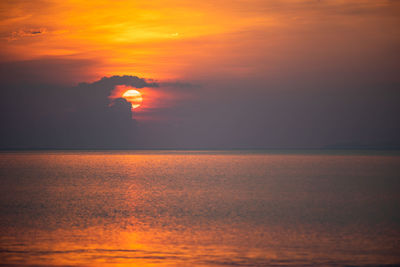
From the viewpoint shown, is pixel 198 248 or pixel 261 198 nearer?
pixel 198 248

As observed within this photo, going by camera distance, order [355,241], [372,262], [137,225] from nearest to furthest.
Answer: [372,262]
[355,241]
[137,225]

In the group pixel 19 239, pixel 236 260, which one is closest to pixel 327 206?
A: pixel 236 260

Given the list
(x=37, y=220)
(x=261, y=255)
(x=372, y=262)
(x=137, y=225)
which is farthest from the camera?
(x=37, y=220)

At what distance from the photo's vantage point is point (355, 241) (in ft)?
92.7

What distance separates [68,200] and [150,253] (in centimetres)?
3031

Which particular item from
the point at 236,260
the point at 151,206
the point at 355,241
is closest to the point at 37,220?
the point at 151,206

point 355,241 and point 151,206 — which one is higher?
point 151,206

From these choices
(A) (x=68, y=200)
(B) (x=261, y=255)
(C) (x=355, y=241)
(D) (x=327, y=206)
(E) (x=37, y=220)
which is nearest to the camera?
(B) (x=261, y=255)

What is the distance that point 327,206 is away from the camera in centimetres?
4694

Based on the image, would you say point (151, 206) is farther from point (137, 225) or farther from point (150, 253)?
point (150, 253)

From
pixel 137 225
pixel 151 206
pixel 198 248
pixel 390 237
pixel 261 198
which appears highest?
pixel 261 198

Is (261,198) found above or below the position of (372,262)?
above

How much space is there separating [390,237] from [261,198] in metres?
25.1

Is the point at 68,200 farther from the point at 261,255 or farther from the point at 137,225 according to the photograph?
the point at 261,255
